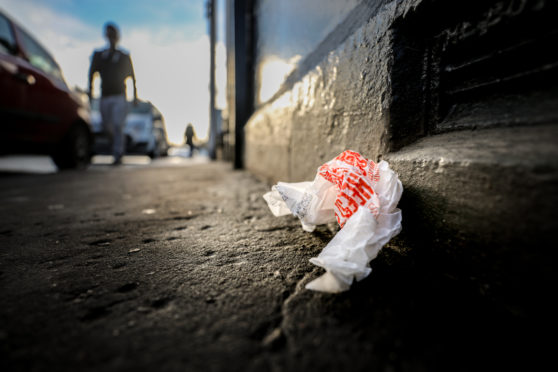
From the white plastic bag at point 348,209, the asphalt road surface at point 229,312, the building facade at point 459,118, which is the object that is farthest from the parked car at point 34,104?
the white plastic bag at point 348,209

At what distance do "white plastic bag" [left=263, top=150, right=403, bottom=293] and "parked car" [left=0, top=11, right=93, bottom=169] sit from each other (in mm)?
3545

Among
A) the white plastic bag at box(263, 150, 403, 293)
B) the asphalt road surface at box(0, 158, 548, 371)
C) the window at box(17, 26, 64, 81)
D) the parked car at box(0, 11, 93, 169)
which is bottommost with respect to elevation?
the asphalt road surface at box(0, 158, 548, 371)

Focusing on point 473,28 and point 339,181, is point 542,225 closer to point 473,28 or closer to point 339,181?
point 339,181

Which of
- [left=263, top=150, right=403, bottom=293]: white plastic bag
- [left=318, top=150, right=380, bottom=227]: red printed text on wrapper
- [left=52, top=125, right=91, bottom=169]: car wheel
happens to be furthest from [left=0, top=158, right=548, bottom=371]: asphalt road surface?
[left=52, top=125, right=91, bottom=169]: car wheel

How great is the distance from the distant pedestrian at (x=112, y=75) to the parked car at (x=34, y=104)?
1.18 ft

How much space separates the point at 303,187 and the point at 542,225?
650 millimetres

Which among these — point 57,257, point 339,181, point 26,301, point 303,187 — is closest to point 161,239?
point 57,257

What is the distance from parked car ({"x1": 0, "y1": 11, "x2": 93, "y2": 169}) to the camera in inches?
110

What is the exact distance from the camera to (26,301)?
25.0 inches

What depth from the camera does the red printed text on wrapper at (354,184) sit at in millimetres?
812

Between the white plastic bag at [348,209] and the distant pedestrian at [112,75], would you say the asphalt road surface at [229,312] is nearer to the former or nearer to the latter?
the white plastic bag at [348,209]

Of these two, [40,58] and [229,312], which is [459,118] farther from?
[40,58]

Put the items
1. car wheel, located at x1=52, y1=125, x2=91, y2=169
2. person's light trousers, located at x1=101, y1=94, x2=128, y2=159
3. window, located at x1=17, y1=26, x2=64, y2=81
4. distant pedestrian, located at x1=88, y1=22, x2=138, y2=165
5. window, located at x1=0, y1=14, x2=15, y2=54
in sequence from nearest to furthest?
1. window, located at x1=0, y1=14, x2=15, y2=54
2. window, located at x1=17, y1=26, x2=64, y2=81
3. car wheel, located at x1=52, y1=125, x2=91, y2=169
4. distant pedestrian, located at x1=88, y1=22, x2=138, y2=165
5. person's light trousers, located at x1=101, y1=94, x2=128, y2=159

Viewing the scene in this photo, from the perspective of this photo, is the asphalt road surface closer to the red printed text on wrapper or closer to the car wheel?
the red printed text on wrapper
